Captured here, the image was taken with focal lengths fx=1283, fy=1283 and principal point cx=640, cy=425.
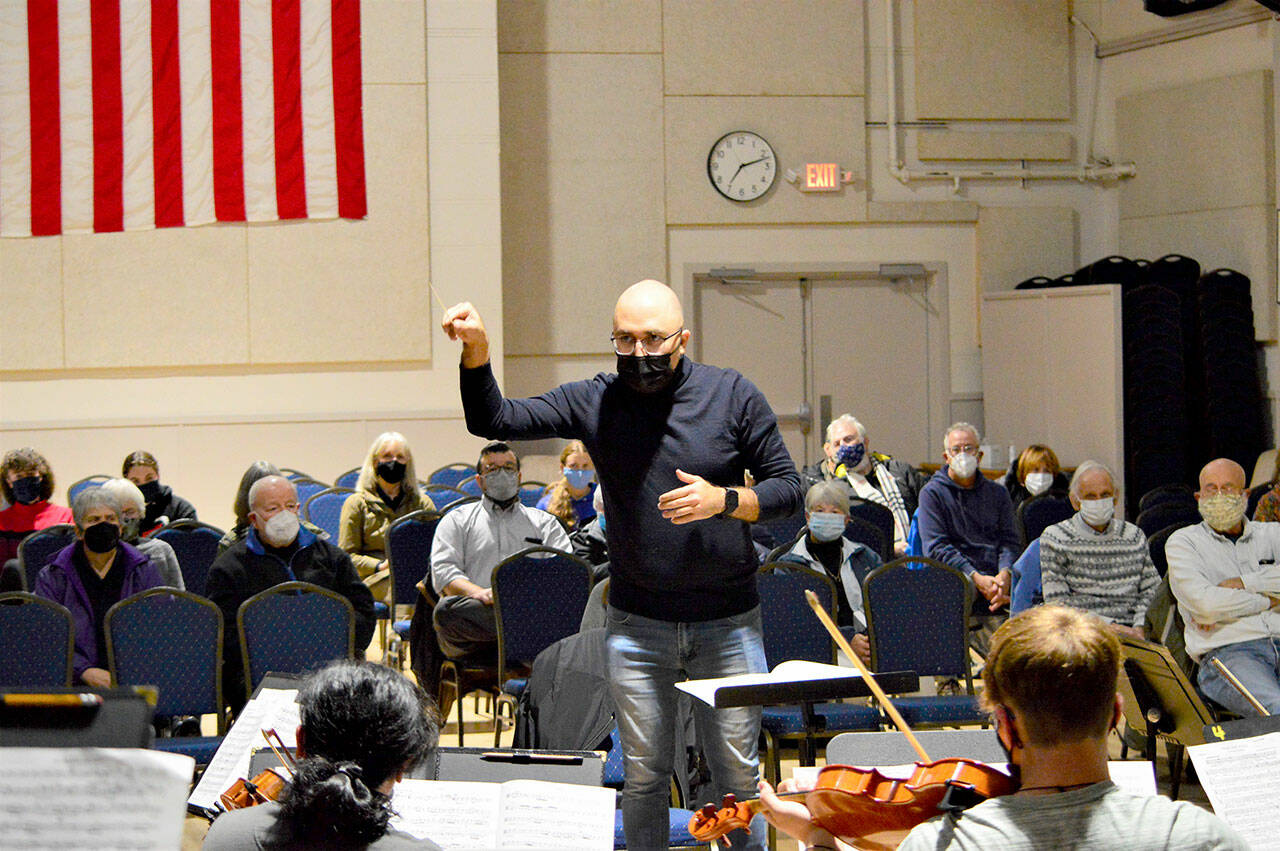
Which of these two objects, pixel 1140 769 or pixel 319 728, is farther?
pixel 1140 769

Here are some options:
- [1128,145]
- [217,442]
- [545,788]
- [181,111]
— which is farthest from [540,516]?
[1128,145]

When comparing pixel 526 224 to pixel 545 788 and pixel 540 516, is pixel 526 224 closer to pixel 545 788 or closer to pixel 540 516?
pixel 540 516

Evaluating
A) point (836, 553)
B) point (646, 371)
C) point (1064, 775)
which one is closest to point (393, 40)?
point (836, 553)

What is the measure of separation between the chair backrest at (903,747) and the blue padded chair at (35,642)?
3066 millimetres

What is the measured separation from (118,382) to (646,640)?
8.20m

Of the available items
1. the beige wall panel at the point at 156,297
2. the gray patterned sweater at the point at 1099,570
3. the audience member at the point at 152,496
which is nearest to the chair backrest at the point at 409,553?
the audience member at the point at 152,496

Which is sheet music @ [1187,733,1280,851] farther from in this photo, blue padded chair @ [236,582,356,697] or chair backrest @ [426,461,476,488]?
chair backrest @ [426,461,476,488]

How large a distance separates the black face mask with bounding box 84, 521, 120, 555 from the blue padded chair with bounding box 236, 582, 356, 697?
79 centimetres

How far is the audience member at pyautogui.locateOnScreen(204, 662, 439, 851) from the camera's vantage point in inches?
68.2

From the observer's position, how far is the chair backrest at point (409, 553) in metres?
6.09

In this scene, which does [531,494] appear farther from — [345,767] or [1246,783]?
[345,767]

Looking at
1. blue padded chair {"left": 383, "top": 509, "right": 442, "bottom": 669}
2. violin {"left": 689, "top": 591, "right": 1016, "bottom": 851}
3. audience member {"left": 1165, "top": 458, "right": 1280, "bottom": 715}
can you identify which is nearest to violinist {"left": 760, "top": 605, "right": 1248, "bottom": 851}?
violin {"left": 689, "top": 591, "right": 1016, "bottom": 851}

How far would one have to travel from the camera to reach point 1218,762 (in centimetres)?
237

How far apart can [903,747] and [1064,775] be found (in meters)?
0.96
